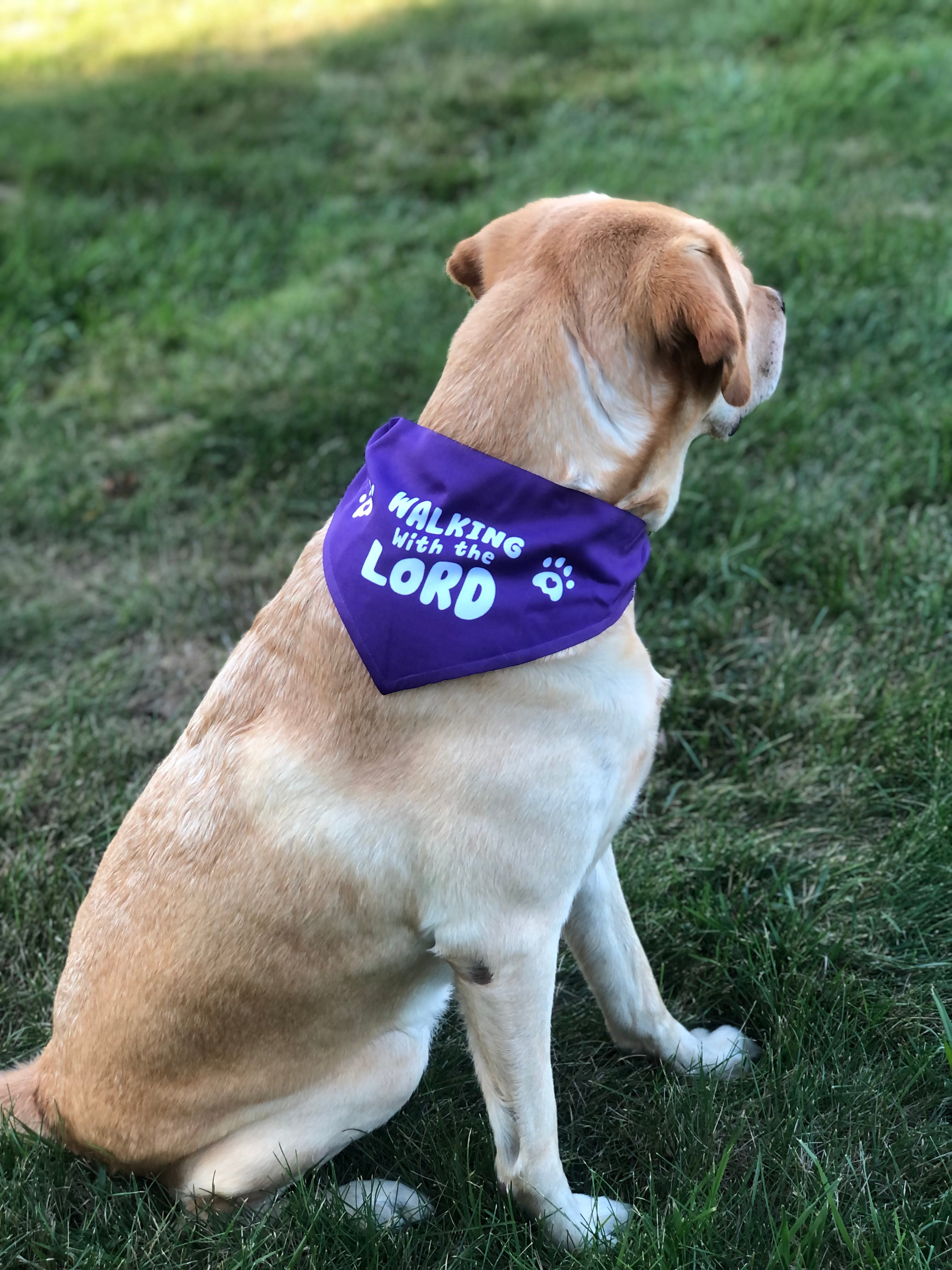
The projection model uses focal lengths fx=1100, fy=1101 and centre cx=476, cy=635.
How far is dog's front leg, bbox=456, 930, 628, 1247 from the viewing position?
2.03 metres

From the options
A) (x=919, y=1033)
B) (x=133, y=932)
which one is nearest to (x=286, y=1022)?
(x=133, y=932)

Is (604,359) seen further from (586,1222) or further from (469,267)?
(586,1222)

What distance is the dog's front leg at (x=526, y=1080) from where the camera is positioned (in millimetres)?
2033

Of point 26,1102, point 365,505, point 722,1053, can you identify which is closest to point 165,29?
point 365,505

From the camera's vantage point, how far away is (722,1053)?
2.56 m

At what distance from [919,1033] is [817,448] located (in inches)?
94.5

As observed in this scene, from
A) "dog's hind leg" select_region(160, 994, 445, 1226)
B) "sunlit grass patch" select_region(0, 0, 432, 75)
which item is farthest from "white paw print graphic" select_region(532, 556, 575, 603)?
"sunlit grass patch" select_region(0, 0, 432, 75)

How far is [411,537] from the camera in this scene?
6.64ft

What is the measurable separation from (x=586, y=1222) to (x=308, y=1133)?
1.89 feet

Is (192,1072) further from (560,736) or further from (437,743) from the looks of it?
(560,736)

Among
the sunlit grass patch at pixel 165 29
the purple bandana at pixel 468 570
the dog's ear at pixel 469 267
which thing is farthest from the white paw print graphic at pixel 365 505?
the sunlit grass patch at pixel 165 29

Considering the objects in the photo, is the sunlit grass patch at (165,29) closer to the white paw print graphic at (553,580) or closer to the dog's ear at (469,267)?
the dog's ear at (469,267)

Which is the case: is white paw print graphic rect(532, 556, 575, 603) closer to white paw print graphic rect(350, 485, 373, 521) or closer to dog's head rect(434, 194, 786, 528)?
A: dog's head rect(434, 194, 786, 528)

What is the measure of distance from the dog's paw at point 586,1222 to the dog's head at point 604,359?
140 cm
